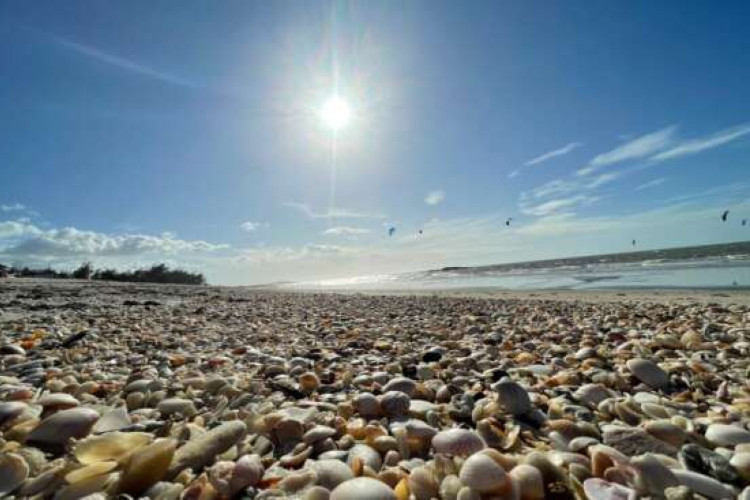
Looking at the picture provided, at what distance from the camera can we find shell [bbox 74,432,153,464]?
1.32 meters

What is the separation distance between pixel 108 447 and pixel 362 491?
98cm

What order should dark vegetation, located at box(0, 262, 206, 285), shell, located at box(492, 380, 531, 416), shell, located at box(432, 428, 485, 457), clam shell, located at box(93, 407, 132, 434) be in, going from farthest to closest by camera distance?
1. dark vegetation, located at box(0, 262, 206, 285)
2. shell, located at box(492, 380, 531, 416)
3. clam shell, located at box(93, 407, 132, 434)
4. shell, located at box(432, 428, 485, 457)

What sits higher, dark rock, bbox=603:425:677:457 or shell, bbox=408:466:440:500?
shell, bbox=408:466:440:500

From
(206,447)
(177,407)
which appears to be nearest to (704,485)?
(206,447)

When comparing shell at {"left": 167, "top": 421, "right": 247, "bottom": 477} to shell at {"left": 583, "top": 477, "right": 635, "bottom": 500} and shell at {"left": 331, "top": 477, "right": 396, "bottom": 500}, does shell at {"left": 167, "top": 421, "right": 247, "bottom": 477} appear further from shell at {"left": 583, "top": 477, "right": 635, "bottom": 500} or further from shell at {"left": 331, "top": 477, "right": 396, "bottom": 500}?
shell at {"left": 583, "top": 477, "right": 635, "bottom": 500}

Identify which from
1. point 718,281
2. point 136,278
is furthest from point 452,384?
point 136,278

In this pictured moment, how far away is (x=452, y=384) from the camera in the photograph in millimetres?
2350

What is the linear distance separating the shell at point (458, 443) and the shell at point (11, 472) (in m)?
1.43

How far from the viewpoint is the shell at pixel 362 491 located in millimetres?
1084

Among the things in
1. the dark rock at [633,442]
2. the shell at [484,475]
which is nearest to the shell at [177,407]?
the shell at [484,475]

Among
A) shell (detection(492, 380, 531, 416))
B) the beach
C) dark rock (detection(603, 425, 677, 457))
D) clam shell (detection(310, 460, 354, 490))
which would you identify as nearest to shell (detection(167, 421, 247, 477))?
the beach

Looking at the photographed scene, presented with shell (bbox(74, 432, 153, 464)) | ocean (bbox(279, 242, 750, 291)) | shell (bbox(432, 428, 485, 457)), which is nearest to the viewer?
shell (bbox(74, 432, 153, 464))

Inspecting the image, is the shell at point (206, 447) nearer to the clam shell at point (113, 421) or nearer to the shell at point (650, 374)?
the clam shell at point (113, 421)

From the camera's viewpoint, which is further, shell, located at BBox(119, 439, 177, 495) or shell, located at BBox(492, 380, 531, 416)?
shell, located at BBox(492, 380, 531, 416)
